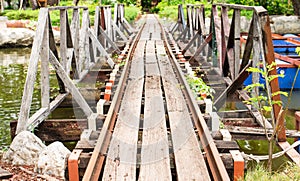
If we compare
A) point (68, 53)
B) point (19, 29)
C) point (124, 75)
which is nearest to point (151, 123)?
point (124, 75)

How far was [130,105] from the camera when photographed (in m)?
5.90

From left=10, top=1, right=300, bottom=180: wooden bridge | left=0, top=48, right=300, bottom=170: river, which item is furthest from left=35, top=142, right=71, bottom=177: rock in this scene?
left=0, top=48, right=300, bottom=170: river

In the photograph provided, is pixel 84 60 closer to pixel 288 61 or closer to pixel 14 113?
pixel 14 113

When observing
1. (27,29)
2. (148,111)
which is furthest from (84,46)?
(27,29)

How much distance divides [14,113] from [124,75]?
286cm

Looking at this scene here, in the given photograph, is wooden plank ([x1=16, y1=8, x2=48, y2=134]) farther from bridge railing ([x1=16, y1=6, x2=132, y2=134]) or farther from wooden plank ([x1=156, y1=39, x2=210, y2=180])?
wooden plank ([x1=156, y1=39, x2=210, y2=180])

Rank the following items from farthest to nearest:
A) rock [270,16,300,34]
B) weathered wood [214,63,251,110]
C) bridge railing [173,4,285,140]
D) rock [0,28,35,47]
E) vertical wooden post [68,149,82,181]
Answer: rock [270,16,300,34] < rock [0,28,35,47] < weathered wood [214,63,251,110] < bridge railing [173,4,285,140] < vertical wooden post [68,149,82,181]

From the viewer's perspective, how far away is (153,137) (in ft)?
15.4

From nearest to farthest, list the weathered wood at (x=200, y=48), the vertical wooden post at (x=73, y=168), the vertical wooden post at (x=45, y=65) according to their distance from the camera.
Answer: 1. the vertical wooden post at (x=73, y=168)
2. the vertical wooden post at (x=45, y=65)
3. the weathered wood at (x=200, y=48)

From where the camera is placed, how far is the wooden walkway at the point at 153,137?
393 centimetres

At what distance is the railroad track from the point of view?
3.89 meters

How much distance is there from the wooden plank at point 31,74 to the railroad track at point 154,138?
34.5 inches

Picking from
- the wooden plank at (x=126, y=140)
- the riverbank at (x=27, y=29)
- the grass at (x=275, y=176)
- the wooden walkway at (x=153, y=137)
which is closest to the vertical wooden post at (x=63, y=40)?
the wooden walkway at (x=153, y=137)

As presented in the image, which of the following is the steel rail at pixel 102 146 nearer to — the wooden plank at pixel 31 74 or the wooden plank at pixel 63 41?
the wooden plank at pixel 31 74
